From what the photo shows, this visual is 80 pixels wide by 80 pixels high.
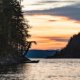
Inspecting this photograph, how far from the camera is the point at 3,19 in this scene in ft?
282

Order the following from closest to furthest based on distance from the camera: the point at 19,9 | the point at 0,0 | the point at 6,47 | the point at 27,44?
1. the point at 0,0
2. the point at 6,47
3. the point at 19,9
4. the point at 27,44

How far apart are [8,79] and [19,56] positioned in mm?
89465

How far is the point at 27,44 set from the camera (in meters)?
176

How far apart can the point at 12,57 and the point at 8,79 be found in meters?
79.0

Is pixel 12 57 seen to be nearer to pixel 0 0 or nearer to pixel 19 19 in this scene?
pixel 19 19

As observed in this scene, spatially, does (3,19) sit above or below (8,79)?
above

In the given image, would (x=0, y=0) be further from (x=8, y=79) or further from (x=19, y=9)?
(x=19, y=9)

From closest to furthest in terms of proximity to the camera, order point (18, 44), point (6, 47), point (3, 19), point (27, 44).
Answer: point (3, 19) → point (6, 47) → point (18, 44) → point (27, 44)

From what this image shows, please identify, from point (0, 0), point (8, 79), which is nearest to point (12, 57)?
point (8, 79)

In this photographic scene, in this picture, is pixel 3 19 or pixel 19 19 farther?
pixel 19 19

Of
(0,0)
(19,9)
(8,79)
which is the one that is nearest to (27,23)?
(19,9)

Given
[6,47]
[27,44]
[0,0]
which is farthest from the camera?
[27,44]

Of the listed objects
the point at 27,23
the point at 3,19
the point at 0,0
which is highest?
the point at 0,0

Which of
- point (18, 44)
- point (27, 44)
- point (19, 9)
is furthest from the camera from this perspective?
point (27, 44)
